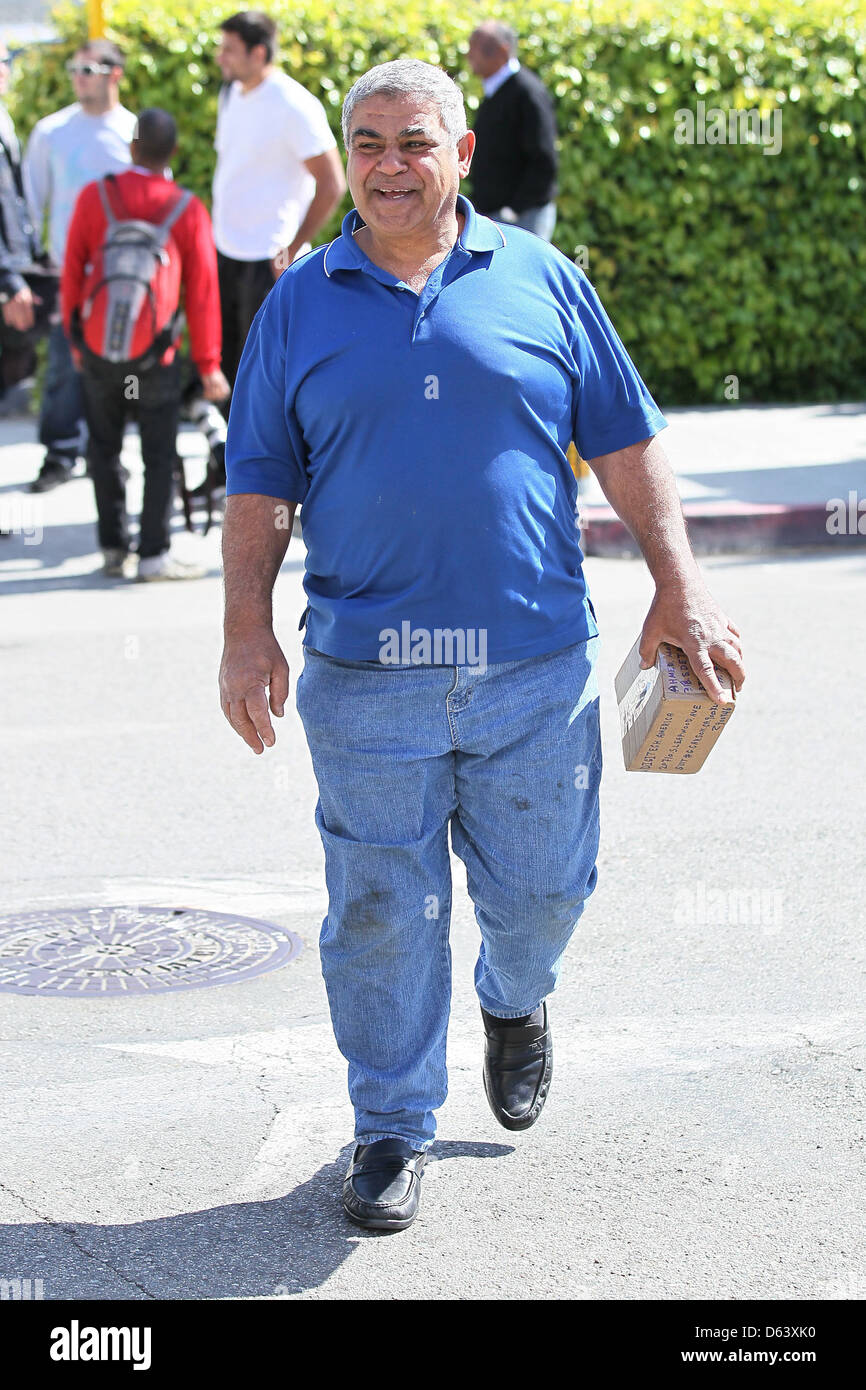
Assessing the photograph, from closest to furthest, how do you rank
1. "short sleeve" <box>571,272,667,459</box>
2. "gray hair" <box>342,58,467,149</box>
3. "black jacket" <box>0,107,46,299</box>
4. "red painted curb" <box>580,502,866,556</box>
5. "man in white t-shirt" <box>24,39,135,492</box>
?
"gray hair" <box>342,58,467,149</box>, "short sleeve" <box>571,272,667,459</box>, "black jacket" <box>0,107,46,299</box>, "red painted curb" <box>580,502,866,556</box>, "man in white t-shirt" <box>24,39,135,492</box>

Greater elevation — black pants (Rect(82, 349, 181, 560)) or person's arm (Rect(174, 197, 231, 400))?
person's arm (Rect(174, 197, 231, 400))

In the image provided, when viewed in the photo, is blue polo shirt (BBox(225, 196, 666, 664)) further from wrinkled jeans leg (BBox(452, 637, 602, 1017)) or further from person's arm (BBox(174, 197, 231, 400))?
person's arm (BBox(174, 197, 231, 400))

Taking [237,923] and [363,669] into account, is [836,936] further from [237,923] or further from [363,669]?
[363,669]

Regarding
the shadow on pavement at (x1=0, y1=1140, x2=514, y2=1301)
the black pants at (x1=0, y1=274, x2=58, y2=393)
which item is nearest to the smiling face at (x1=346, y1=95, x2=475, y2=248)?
the shadow on pavement at (x1=0, y1=1140, x2=514, y2=1301)

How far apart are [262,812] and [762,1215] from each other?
282 centimetres

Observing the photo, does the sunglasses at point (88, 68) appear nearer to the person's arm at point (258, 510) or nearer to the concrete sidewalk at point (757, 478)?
the concrete sidewalk at point (757, 478)

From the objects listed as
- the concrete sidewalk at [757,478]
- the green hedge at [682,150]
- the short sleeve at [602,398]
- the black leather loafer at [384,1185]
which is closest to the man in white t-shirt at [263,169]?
the concrete sidewalk at [757,478]

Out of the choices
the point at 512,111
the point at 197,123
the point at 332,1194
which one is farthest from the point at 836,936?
the point at 197,123

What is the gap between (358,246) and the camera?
3518 millimetres

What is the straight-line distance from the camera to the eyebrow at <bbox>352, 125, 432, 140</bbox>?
135 inches

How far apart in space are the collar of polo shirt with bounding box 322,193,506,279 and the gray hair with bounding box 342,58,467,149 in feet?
0.43

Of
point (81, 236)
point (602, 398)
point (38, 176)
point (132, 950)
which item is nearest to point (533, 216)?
point (38, 176)

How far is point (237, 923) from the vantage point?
505 centimetres

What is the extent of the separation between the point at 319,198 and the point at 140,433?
147cm
